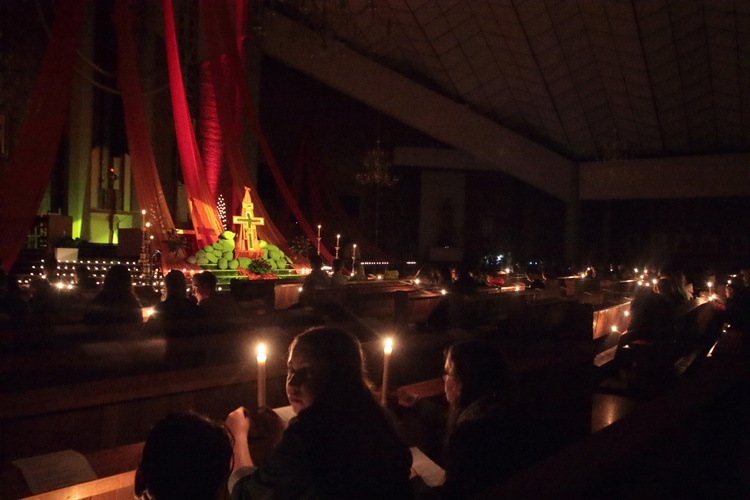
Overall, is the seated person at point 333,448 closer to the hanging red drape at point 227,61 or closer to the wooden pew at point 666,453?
the wooden pew at point 666,453

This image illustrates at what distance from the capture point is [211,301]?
379 centimetres

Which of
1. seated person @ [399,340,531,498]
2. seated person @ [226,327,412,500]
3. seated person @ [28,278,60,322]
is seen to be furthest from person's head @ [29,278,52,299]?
seated person @ [399,340,531,498]

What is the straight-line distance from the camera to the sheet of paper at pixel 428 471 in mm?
1765

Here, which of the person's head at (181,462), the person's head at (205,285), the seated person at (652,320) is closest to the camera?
the person's head at (181,462)

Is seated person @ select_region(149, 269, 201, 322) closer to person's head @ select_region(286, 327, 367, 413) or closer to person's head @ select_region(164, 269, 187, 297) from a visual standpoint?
person's head @ select_region(164, 269, 187, 297)

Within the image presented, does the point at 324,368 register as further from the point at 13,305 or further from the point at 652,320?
the point at 652,320

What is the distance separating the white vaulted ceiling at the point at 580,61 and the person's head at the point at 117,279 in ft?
21.9

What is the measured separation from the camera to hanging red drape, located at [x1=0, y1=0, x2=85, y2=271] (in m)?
6.11

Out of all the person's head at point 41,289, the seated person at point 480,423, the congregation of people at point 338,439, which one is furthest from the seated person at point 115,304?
the seated person at point 480,423

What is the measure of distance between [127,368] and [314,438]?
1.81m

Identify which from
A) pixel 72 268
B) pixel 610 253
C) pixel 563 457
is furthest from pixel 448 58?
pixel 563 457

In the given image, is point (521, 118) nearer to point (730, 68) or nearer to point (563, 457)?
point (730, 68)

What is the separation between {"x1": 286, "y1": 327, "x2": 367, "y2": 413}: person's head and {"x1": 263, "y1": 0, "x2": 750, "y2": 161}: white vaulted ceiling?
8439 millimetres

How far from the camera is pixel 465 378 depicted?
1774 millimetres
